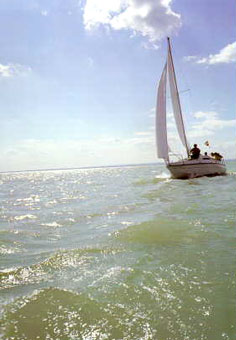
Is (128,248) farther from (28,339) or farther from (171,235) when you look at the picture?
(28,339)

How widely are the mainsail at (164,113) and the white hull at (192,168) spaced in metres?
2.93

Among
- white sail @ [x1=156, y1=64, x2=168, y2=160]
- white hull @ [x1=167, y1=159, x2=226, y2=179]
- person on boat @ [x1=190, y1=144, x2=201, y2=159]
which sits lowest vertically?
white hull @ [x1=167, y1=159, x2=226, y2=179]

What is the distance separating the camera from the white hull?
1137 inches

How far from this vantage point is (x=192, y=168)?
95.1 feet

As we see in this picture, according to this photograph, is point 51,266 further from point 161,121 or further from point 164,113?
point 164,113

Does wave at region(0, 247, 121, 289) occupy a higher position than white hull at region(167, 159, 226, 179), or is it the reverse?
white hull at region(167, 159, 226, 179)

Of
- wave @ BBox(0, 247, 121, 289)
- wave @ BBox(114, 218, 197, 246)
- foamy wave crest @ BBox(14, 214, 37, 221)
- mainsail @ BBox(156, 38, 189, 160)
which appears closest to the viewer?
wave @ BBox(0, 247, 121, 289)

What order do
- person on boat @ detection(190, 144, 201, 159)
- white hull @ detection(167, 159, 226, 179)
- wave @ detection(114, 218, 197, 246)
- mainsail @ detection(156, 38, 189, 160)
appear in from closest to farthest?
wave @ detection(114, 218, 197, 246) < white hull @ detection(167, 159, 226, 179) < person on boat @ detection(190, 144, 201, 159) < mainsail @ detection(156, 38, 189, 160)

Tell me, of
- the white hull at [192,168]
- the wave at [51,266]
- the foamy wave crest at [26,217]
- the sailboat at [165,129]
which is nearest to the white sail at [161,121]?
the sailboat at [165,129]

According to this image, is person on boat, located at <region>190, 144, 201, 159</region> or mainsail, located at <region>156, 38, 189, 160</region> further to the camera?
mainsail, located at <region>156, 38, 189, 160</region>

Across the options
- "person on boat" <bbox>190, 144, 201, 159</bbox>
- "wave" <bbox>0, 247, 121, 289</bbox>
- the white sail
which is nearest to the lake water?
"wave" <bbox>0, 247, 121, 289</bbox>

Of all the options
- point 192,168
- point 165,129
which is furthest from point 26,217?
point 165,129

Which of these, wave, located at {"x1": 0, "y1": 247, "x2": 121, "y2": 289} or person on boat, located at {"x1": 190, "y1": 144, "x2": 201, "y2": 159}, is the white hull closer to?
person on boat, located at {"x1": 190, "y1": 144, "x2": 201, "y2": 159}

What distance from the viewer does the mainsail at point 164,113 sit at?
106ft
